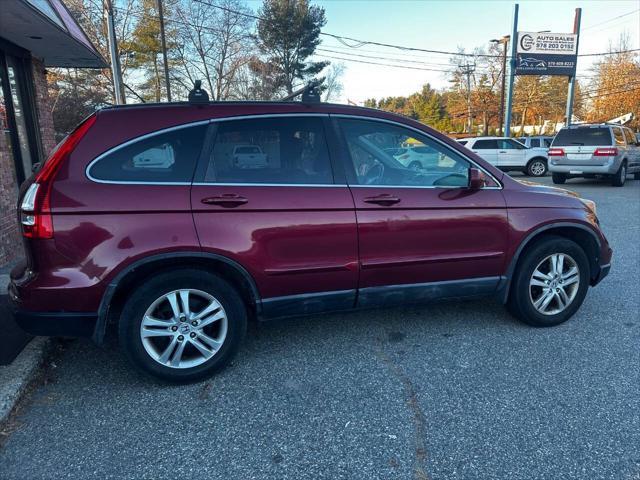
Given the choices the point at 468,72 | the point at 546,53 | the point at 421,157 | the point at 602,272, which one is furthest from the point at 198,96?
the point at 468,72

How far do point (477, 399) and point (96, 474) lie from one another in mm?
2119

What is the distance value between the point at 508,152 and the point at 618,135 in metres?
4.98

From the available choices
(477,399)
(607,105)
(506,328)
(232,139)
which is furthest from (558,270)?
(607,105)

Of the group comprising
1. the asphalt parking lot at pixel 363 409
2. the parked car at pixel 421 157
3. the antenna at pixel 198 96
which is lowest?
the asphalt parking lot at pixel 363 409

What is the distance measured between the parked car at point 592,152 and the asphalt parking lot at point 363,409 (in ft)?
36.6

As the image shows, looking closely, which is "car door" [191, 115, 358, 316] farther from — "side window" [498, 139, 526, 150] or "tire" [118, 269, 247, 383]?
"side window" [498, 139, 526, 150]

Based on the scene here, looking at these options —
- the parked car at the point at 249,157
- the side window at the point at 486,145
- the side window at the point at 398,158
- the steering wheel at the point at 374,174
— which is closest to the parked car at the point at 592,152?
the side window at the point at 486,145

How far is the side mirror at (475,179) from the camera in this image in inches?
126

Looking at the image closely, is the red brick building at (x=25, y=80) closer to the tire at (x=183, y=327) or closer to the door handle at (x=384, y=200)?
the tire at (x=183, y=327)

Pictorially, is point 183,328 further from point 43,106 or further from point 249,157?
point 43,106

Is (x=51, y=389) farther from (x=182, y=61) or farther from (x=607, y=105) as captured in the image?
(x=607, y=105)

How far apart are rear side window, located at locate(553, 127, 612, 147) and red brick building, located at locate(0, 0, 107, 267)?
12.7 m

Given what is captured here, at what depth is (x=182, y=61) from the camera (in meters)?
32.6

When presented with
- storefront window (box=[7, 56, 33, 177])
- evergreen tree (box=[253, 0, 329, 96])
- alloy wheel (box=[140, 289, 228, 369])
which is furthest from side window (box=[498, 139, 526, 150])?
evergreen tree (box=[253, 0, 329, 96])
